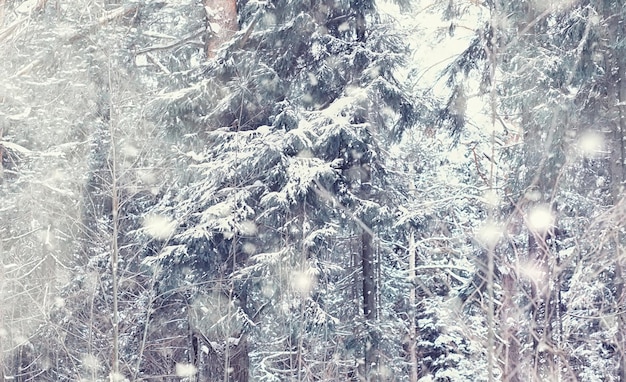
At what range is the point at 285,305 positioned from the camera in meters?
8.02

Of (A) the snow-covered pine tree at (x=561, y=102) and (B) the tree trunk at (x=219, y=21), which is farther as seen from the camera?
(B) the tree trunk at (x=219, y=21)

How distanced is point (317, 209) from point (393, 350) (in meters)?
2.73

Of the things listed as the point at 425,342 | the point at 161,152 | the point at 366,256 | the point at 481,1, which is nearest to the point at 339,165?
the point at 366,256

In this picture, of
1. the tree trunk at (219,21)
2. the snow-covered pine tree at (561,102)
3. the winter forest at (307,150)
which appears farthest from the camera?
the tree trunk at (219,21)

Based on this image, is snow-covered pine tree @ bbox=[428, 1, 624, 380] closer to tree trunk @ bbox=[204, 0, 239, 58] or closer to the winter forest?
the winter forest

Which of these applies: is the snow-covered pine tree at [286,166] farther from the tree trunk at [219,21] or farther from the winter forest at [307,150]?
the tree trunk at [219,21]

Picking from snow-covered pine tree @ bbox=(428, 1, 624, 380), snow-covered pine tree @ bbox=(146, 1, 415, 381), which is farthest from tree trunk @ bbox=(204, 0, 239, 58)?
snow-covered pine tree @ bbox=(428, 1, 624, 380)

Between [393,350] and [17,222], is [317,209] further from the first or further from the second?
[17,222]

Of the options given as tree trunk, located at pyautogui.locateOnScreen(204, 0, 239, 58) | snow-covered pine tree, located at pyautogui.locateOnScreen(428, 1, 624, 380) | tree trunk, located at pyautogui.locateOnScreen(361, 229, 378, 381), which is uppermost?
tree trunk, located at pyautogui.locateOnScreen(204, 0, 239, 58)

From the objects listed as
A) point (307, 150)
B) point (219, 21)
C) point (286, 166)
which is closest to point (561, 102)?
point (307, 150)

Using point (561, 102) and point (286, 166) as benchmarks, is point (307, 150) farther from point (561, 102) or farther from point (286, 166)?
point (561, 102)

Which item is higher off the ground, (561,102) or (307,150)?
(561,102)

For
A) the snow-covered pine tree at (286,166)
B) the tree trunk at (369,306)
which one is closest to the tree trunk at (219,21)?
the snow-covered pine tree at (286,166)

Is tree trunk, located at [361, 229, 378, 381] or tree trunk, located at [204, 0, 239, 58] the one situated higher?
tree trunk, located at [204, 0, 239, 58]
